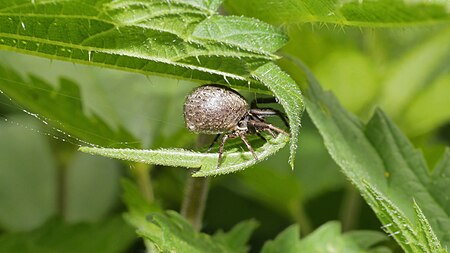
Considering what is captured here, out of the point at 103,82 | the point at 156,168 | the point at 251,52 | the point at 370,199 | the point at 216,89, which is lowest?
the point at 156,168

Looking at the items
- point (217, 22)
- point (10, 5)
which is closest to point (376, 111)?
point (217, 22)

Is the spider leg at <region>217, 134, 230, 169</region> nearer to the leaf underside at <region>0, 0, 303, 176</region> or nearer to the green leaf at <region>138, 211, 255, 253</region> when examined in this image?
the leaf underside at <region>0, 0, 303, 176</region>

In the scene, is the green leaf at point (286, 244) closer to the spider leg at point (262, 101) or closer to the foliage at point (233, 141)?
the foliage at point (233, 141)

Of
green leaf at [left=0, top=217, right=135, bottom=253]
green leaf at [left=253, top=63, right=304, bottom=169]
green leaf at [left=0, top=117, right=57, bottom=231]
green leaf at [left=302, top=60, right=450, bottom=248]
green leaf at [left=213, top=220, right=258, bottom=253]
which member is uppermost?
green leaf at [left=253, top=63, right=304, bottom=169]

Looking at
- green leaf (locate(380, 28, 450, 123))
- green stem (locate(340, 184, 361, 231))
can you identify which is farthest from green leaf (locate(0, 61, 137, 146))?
green leaf (locate(380, 28, 450, 123))

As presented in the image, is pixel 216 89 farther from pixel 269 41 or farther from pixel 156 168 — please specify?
pixel 156 168

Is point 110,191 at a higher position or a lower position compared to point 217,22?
lower

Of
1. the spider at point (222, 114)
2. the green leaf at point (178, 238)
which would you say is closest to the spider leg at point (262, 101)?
the spider at point (222, 114)
